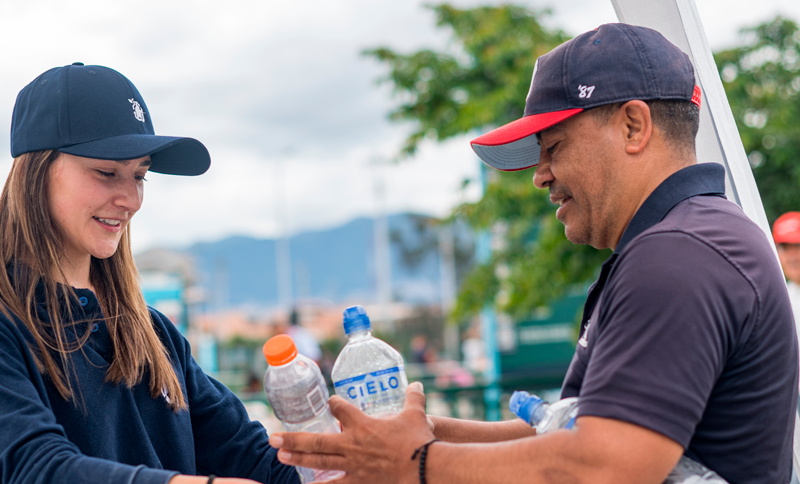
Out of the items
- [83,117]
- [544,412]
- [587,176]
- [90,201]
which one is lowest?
[544,412]

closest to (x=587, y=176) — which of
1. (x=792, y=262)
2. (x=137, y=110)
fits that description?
(x=137, y=110)

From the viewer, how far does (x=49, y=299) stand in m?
1.80

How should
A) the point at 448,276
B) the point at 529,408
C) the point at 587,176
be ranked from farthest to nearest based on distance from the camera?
the point at 448,276 < the point at 587,176 < the point at 529,408

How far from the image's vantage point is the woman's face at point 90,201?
1.88m

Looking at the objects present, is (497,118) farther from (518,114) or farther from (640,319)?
(640,319)

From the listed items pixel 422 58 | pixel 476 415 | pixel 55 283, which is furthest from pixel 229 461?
pixel 422 58

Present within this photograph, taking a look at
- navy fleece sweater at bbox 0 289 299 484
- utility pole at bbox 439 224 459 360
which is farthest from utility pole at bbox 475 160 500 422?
utility pole at bbox 439 224 459 360

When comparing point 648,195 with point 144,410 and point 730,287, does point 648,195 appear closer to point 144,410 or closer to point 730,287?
point 730,287

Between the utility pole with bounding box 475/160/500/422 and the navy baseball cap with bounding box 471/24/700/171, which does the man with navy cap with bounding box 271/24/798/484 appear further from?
the utility pole with bounding box 475/160/500/422

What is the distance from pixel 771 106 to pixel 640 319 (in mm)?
6644

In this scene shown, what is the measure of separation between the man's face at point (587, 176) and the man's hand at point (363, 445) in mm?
702

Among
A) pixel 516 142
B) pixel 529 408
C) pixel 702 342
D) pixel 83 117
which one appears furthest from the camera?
pixel 516 142

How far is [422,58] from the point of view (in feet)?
26.8

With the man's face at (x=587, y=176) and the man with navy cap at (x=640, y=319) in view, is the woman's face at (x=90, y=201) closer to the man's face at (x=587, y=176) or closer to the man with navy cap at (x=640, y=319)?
the man with navy cap at (x=640, y=319)
